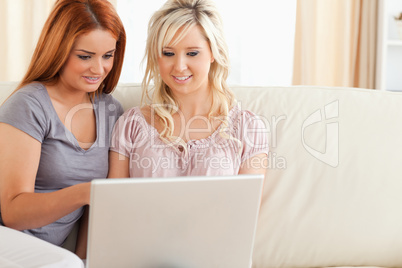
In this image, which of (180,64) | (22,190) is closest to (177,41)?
(180,64)

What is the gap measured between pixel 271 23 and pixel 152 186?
98.5 inches

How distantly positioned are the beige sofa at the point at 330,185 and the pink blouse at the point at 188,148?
79 mm

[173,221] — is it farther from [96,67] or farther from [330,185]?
[330,185]

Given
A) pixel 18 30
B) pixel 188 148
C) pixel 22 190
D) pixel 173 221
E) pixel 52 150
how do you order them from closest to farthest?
pixel 173 221
pixel 22 190
pixel 52 150
pixel 188 148
pixel 18 30

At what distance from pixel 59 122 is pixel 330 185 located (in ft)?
3.00

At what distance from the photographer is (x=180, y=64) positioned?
1552 mm

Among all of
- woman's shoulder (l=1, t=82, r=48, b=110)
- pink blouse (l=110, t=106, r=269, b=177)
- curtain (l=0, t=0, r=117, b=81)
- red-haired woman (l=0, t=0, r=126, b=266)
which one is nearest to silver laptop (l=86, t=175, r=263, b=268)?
red-haired woman (l=0, t=0, r=126, b=266)

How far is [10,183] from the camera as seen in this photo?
4.54 ft

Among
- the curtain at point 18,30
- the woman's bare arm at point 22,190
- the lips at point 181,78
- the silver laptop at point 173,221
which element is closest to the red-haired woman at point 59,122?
the woman's bare arm at point 22,190

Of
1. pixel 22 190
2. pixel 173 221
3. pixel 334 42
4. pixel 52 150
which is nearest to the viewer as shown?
pixel 173 221

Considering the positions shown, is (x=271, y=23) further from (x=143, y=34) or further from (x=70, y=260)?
(x=70, y=260)

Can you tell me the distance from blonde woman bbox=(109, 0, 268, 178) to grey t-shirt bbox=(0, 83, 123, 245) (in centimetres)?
9

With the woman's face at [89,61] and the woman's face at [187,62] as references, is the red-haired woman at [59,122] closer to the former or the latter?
the woman's face at [89,61]

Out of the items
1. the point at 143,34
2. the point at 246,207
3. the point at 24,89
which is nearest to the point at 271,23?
the point at 143,34
